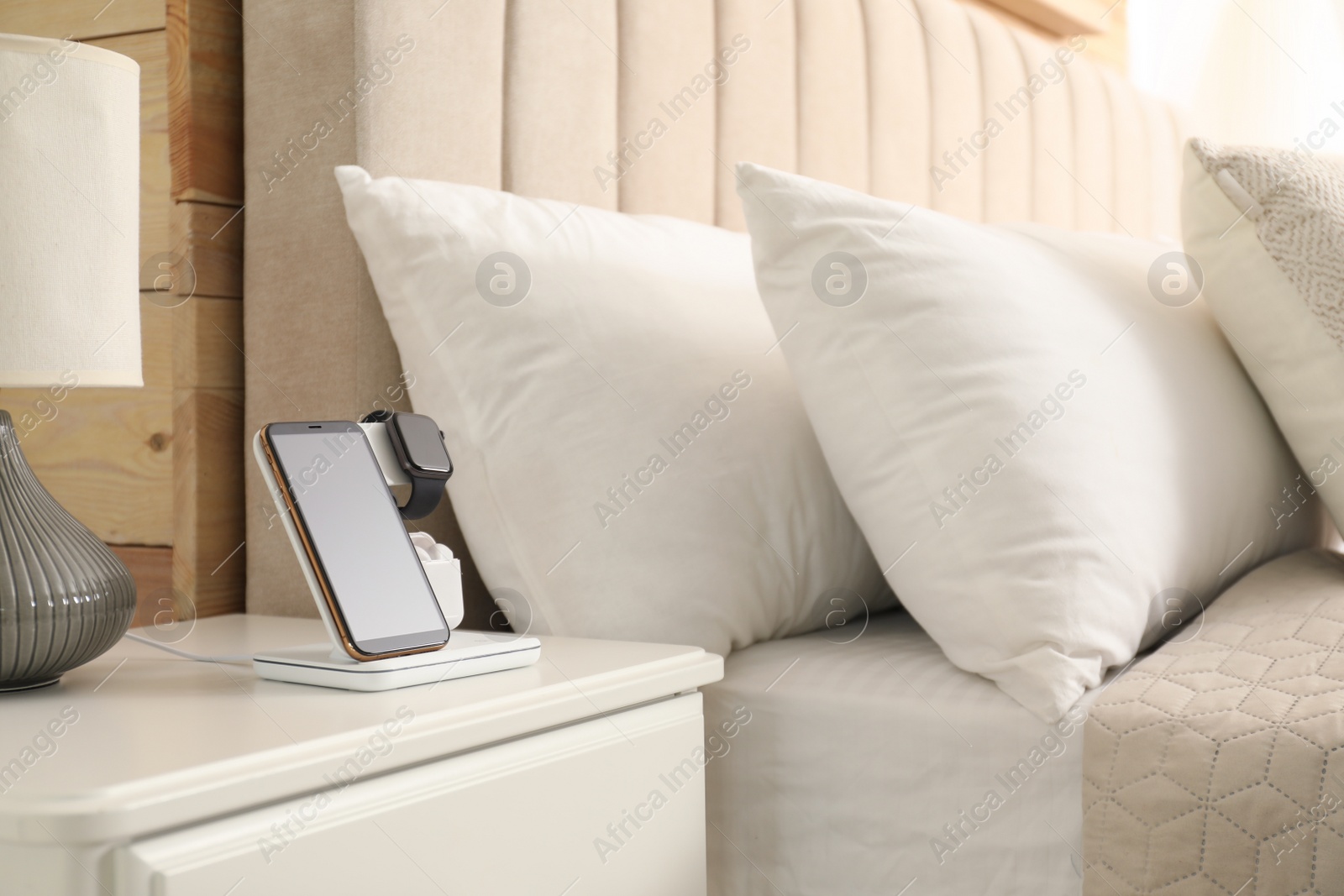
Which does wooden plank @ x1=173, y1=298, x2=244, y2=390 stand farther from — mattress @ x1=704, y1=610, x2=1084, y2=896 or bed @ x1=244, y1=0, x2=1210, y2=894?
mattress @ x1=704, y1=610, x2=1084, y2=896

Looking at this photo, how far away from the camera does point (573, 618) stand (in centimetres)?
87

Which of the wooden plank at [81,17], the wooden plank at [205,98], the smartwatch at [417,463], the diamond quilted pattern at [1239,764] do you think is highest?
the wooden plank at [81,17]

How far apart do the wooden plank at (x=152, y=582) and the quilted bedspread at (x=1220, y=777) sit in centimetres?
82

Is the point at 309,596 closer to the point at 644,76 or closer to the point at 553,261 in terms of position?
the point at 553,261

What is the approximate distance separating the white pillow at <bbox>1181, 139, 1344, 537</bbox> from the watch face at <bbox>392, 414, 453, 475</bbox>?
2.60ft

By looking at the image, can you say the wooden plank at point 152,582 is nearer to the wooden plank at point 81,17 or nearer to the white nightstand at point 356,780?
the white nightstand at point 356,780

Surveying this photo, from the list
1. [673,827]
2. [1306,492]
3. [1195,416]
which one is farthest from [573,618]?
[1306,492]

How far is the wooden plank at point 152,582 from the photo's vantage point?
40.0 inches

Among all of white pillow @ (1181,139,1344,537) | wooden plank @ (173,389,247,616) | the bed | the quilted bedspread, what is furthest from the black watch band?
white pillow @ (1181,139,1344,537)

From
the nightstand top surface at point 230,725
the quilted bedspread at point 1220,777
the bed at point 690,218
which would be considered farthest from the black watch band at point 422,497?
the quilted bedspread at point 1220,777

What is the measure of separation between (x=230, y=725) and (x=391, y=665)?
11cm

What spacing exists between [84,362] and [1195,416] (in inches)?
35.3

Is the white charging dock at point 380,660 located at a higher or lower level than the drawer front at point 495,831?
higher

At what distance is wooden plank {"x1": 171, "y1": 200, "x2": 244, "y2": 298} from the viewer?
1008 mm
